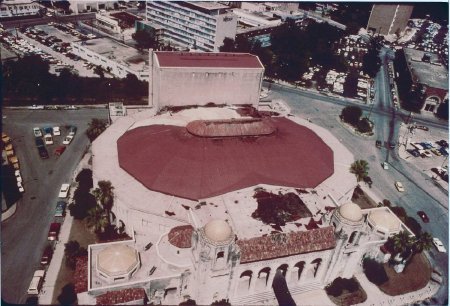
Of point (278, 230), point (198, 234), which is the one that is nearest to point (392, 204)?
point (278, 230)

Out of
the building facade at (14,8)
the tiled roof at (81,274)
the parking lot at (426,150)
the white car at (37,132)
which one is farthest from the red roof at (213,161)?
the building facade at (14,8)

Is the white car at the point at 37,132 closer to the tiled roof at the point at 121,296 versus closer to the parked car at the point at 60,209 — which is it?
the parked car at the point at 60,209

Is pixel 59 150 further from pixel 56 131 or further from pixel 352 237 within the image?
pixel 352 237

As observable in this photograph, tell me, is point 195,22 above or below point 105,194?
above

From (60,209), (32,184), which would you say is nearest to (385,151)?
(60,209)

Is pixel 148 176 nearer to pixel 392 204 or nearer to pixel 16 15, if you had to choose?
pixel 392 204
